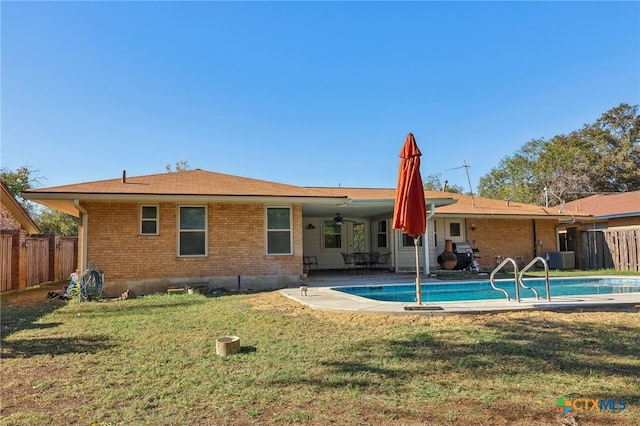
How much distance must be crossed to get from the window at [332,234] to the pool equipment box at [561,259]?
9466mm

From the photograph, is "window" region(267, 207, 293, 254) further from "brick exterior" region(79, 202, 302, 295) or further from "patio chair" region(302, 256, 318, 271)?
"patio chair" region(302, 256, 318, 271)

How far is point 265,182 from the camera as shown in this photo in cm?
1401

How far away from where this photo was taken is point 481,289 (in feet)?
37.2

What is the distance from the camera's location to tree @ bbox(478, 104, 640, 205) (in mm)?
32781

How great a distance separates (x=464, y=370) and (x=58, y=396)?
12.8ft

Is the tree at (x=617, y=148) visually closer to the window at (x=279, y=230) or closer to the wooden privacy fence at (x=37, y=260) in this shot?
the window at (x=279, y=230)

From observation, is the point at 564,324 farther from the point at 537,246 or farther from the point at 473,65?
the point at 537,246

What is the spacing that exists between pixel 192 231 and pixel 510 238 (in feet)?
45.5

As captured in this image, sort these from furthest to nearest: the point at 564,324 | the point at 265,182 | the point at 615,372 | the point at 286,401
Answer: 1. the point at 265,182
2. the point at 564,324
3. the point at 615,372
4. the point at 286,401

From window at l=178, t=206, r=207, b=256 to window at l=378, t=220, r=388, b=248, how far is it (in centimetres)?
815

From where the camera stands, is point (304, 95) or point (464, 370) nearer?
point (464, 370)

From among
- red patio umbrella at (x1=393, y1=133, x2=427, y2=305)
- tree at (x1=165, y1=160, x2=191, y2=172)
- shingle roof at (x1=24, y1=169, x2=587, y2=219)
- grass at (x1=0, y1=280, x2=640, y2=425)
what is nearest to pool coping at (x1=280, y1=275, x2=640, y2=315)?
grass at (x1=0, y1=280, x2=640, y2=425)

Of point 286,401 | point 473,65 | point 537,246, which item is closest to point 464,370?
point 286,401

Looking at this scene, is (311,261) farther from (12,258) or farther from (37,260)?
(12,258)
